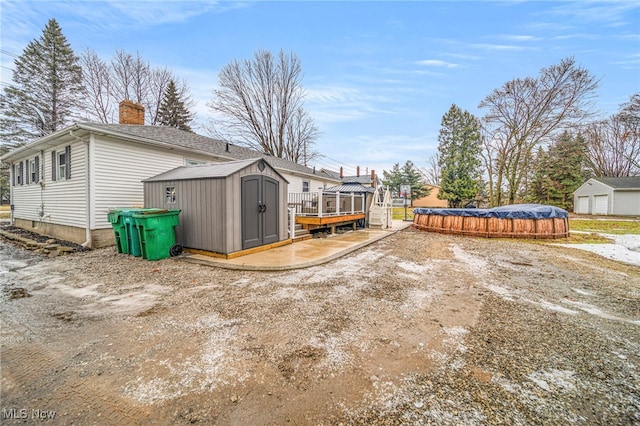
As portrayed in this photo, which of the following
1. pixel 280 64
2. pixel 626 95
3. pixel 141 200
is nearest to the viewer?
pixel 141 200

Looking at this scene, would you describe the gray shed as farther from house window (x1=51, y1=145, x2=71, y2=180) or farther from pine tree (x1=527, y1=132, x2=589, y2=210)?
pine tree (x1=527, y1=132, x2=589, y2=210)

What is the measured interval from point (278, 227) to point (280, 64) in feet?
62.6

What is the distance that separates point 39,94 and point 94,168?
74.4ft

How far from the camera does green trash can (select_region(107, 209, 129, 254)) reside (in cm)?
614

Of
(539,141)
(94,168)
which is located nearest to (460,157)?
(539,141)

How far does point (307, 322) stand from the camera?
293 cm

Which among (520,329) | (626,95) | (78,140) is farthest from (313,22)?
(626,95)

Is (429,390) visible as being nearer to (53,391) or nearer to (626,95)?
(53,391)

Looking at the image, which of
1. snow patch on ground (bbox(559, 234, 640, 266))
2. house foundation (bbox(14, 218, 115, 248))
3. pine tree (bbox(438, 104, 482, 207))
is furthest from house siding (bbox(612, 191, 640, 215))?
house foundation (bbox(14, 218, 115, 248))

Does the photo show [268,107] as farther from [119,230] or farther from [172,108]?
[119,230]

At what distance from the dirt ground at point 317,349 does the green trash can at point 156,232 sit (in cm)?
102

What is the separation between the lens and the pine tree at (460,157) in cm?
2314

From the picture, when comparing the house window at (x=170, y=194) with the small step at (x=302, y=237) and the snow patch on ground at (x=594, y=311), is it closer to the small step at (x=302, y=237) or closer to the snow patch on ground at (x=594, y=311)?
the small step at (x=302, y=237)

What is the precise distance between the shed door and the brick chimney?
7679 mm
